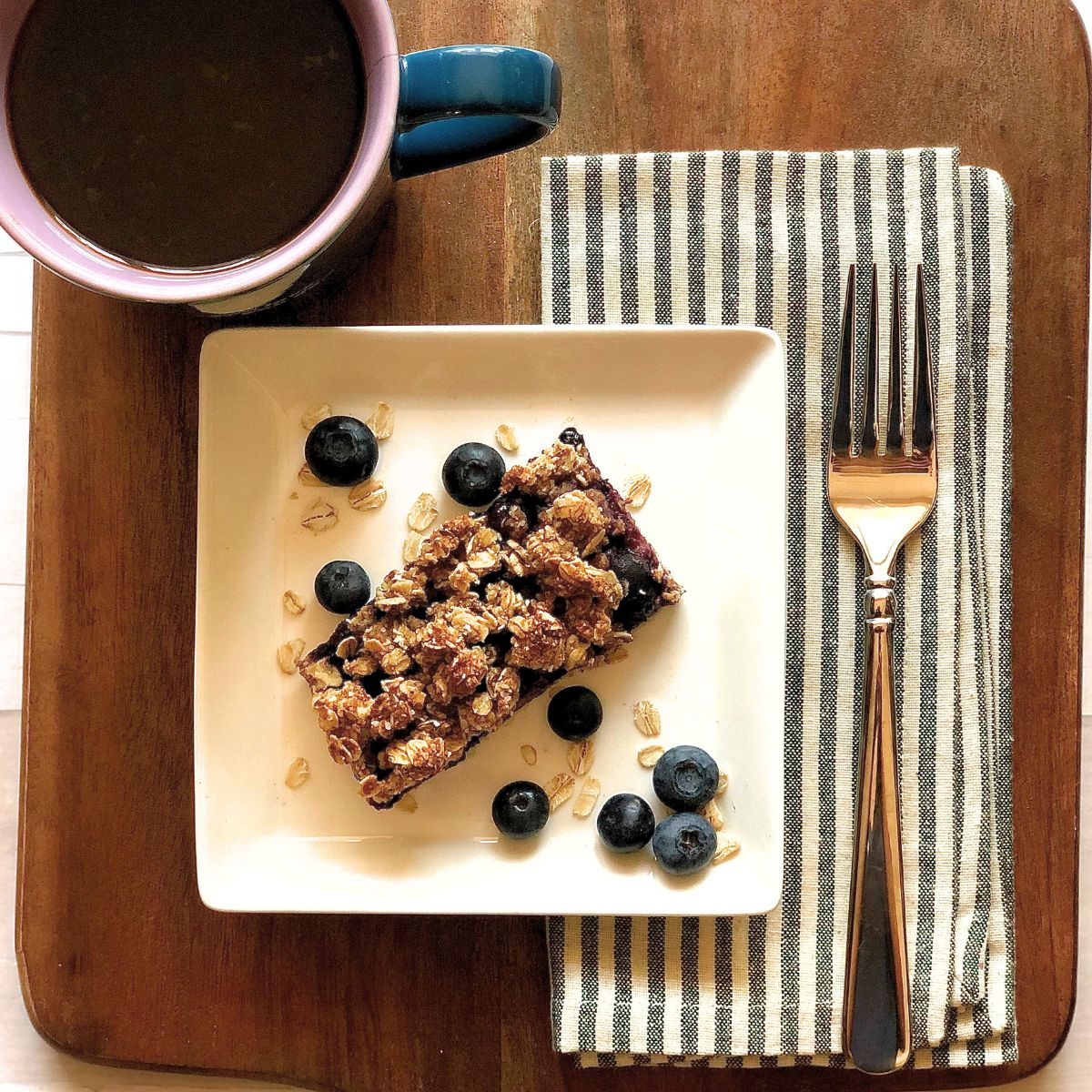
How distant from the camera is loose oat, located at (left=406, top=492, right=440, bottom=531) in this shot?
0.94 metres

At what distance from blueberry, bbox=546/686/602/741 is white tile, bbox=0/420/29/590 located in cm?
54

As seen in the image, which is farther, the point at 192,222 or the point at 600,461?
the point at 600,461

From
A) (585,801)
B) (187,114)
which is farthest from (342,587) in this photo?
(187,114)

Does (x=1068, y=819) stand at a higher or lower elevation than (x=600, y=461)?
lower

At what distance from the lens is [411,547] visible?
3.09ft

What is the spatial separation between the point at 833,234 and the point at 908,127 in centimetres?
12

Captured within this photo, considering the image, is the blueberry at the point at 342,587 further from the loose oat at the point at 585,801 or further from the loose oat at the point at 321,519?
the loose oat at the point at 585,801

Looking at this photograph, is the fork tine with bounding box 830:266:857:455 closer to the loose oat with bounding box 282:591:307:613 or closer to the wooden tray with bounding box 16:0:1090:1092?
the wooden tray with bounding box 16:0:1090:1092

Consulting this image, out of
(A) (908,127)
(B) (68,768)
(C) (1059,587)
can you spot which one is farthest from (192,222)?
(C) (1059,587)

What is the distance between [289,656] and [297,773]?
10 centimetres

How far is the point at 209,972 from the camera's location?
959mm

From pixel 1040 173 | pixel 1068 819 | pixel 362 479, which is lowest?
pixel 1068 819

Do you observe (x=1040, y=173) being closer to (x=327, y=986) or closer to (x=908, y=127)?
(x=908, y=127)

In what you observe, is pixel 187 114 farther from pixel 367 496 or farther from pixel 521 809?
pixel 521 809
